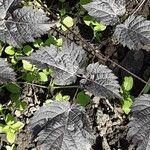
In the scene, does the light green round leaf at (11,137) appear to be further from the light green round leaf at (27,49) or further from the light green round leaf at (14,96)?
the light green round leaf at (27,49)

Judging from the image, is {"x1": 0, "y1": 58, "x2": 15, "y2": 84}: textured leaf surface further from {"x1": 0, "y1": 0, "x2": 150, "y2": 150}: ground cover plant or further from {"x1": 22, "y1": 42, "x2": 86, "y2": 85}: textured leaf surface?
{"x1": 22, "y1": 42, "x2": 86, "y2": 85}: textured leaf surface

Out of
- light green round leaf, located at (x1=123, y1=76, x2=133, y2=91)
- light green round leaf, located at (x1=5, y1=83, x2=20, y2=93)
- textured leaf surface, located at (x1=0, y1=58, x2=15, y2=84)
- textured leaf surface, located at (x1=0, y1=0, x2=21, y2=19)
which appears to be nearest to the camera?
textured leaf surface, located at (x1=0, y1=58, x2=15, y2=84)

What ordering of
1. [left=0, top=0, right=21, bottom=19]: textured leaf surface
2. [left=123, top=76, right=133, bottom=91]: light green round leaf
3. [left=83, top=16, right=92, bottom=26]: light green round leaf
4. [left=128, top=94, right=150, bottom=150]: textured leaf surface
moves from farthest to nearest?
1. [left=83, top=16, right=92, bottom=26]: light green round leaf
2. [left=123, top=76, right=133, bottom=91]: light green round leaf
3. [left=0, top=0, right=21, bottom=19]: textured leaf surface
4. [left=128, top=94, right=150, bottom=150]: textured leaf surface

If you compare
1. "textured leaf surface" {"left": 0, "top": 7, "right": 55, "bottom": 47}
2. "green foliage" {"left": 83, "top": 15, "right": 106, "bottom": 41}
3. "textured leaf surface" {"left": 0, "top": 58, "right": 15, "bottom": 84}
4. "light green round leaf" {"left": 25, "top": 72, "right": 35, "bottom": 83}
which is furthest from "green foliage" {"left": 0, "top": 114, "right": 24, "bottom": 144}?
"green foliage" {"left": 83, "top": 15, "right": 106, "bottom": 41}

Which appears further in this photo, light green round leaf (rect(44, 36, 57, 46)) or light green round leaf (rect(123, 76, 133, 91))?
light green round leaf (rect(44, 36, 57, 46))

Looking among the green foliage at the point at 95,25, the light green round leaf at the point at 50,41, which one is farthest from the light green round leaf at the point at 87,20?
the light green round leaf at the point at 50,41

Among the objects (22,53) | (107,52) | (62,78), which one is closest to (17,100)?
(22,53)

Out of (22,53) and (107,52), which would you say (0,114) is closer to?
(22,53)
